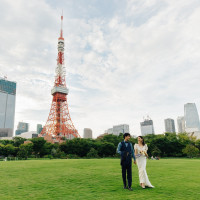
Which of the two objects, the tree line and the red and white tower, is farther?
the red and white tower

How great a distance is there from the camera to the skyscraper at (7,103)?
180m

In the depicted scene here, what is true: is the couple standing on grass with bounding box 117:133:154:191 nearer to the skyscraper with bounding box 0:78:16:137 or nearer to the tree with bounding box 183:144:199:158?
the tree with bounding box 183:144:199:158

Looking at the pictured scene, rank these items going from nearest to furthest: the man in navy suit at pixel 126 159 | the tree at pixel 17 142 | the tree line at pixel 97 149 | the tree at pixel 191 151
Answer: the man in navy suit at pixel 126 159, the tree at pixel 191 151, the tree line at pixel 97 149, the tree at pixel 17 142

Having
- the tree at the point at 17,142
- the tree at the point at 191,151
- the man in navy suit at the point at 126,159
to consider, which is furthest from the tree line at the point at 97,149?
the man in navy suit at the point at 126,159

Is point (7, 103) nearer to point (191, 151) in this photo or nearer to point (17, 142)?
point (17, 142)

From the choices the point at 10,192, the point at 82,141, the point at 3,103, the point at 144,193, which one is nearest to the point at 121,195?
the point at 144,193

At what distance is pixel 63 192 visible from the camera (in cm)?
595

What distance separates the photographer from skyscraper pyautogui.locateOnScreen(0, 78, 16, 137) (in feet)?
590

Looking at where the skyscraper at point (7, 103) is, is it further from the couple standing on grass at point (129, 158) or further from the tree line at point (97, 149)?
the couple standing on grass at point (129, 158)

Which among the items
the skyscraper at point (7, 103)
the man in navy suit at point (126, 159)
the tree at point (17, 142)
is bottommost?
the man in navy suit at point (126, 159)

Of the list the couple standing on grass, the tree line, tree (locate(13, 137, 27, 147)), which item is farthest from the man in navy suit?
tree (locate(13, 137, 27, 147))

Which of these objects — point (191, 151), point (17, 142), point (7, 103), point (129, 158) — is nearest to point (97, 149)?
point (191, 151)

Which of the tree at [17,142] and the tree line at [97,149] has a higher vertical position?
the tree at [17,142]

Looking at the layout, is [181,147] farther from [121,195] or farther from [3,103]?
[3,103]
